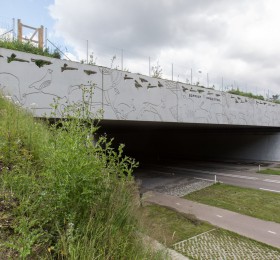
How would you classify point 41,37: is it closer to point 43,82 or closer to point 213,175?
point 43,82

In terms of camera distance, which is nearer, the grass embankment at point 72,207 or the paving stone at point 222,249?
the grass embankment at point 72,207

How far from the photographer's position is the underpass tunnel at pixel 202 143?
27453mm

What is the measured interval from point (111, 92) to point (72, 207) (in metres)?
7.57

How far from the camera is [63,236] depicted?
8.27 feet

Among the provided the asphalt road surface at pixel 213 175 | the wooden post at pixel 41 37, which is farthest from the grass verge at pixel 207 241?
the wooden post at pixel 41 37

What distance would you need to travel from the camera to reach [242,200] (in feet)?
45.4

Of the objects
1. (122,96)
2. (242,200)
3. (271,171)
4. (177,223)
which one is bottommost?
(177,223)

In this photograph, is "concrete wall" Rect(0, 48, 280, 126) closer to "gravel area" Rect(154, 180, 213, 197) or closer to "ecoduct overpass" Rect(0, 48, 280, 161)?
"ecoduct overpass" Rect(0, 48, 280, 161)

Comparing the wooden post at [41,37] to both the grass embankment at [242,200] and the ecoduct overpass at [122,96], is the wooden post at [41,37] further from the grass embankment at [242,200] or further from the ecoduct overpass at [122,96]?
the grass embankment at [242,200]

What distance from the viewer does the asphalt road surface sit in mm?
17873

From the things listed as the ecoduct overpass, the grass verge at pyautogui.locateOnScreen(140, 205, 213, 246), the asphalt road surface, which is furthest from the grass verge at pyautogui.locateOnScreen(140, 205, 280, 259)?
the asphalt road surface

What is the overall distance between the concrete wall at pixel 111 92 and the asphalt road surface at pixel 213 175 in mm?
5060

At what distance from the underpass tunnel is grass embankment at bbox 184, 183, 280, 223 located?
9.15 m

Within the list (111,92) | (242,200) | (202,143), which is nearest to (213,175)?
(242,200)
